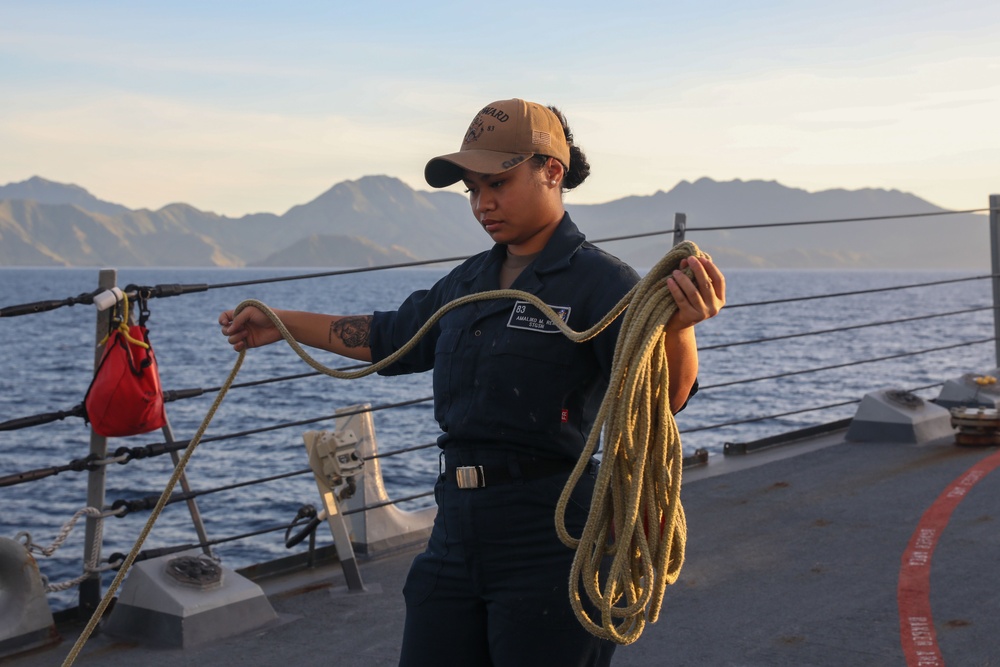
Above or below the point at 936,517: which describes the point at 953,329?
below

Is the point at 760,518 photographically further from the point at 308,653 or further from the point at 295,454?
the point at 295,454

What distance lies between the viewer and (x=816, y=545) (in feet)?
15.8

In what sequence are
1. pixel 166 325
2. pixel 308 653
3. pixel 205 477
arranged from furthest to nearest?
1. pixel 166 325
2. pixel 205 477
3. pixel 308 653

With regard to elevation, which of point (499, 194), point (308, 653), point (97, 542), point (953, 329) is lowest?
point (953, 329)

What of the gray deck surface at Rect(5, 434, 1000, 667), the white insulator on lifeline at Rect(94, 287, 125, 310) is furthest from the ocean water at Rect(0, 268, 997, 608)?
the gray deck surface at Rect(5, 434, 1000, 667)

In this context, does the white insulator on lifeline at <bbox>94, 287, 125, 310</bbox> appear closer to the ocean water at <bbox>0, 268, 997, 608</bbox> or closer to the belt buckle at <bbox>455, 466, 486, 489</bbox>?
the ocean water at <bbox>0, 268, 997, 608</bbox>

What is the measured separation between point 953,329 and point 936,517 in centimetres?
8375

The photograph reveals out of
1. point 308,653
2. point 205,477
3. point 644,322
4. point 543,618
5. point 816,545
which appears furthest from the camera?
point 205,477

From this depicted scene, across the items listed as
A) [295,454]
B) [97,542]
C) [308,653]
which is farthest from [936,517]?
[295,454]

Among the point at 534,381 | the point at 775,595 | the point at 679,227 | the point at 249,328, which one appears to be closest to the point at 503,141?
the point at 534,381

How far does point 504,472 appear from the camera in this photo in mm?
2455

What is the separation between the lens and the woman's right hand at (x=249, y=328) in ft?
10.0

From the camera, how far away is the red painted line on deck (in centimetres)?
361

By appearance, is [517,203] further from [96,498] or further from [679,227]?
[679,227]
